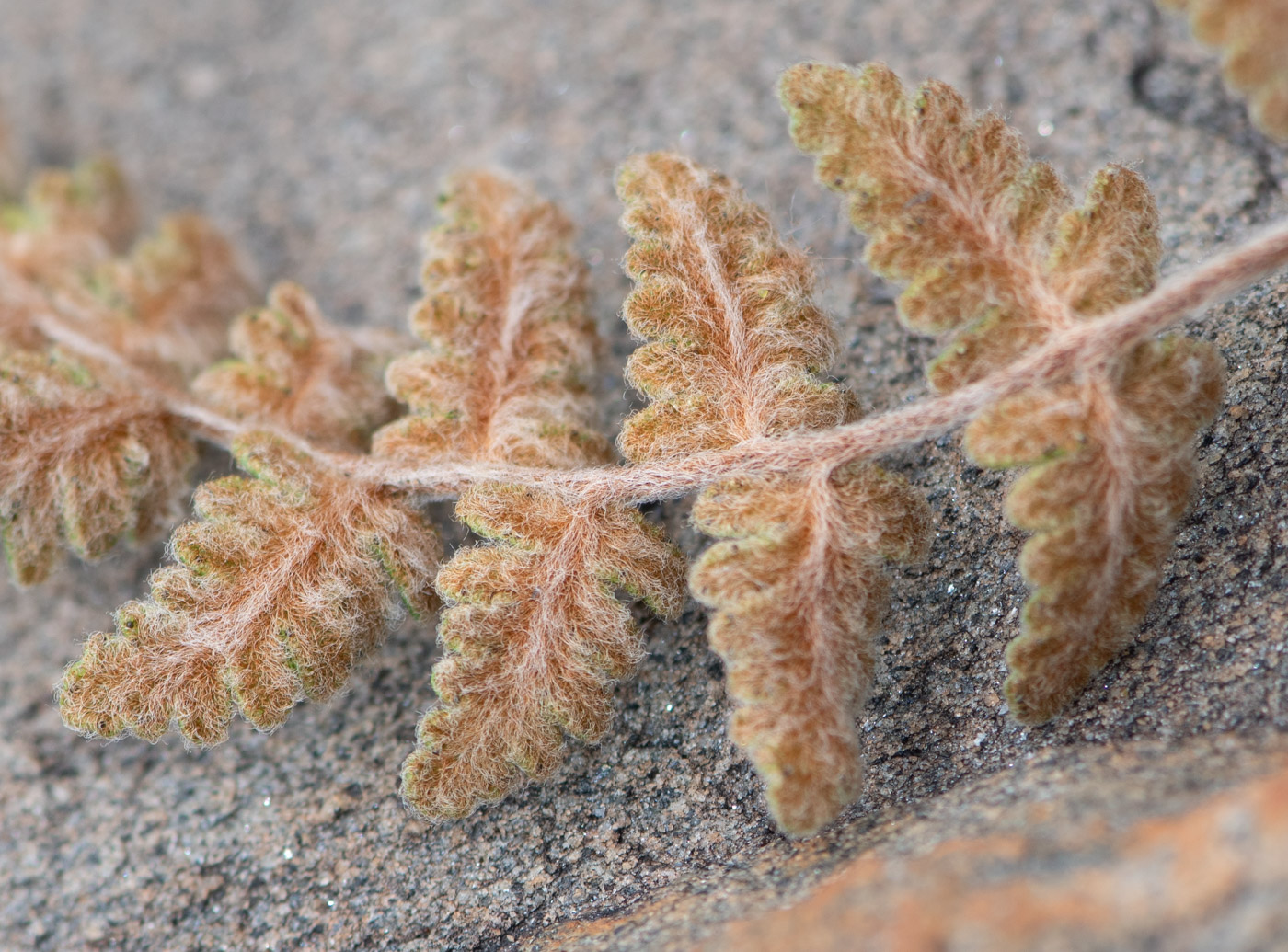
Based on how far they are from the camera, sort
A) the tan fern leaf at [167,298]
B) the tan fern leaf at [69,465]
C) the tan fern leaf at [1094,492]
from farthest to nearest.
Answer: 1. the tan fern leaf at [167,298]
2. the tan fern leaf at [69,465]
3. the tan fern leaf at [1094,492]

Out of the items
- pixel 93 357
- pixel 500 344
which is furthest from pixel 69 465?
pixel 500 344

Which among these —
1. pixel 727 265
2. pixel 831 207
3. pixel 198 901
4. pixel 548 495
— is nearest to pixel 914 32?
pixel 831 207

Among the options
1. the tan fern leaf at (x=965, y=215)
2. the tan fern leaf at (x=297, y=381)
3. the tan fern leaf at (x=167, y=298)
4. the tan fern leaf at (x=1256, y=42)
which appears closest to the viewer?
the tan fern leaf at (x=1256, y=42)

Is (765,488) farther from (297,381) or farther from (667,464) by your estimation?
(297,381)

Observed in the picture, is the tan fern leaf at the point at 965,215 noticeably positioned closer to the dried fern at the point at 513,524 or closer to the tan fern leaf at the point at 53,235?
the dried fern at the point at 513,524

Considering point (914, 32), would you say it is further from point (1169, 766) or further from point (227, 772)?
point (227, 772)

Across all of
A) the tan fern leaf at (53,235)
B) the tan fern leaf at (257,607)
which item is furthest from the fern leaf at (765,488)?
the tan fern leaf at (53,235)
